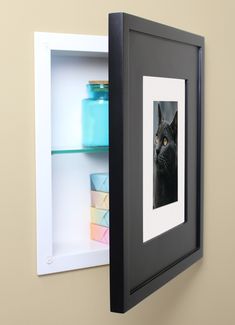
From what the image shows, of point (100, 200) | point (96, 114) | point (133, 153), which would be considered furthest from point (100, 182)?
point (133, 153)

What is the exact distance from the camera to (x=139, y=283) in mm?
1056

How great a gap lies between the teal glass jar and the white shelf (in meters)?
0.03

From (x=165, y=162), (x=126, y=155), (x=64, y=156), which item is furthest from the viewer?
(x=64, y=156)

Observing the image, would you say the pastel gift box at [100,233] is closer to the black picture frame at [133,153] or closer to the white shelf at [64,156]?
the white shelf at [64,156]

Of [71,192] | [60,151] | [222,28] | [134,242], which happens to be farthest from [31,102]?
[222,28]

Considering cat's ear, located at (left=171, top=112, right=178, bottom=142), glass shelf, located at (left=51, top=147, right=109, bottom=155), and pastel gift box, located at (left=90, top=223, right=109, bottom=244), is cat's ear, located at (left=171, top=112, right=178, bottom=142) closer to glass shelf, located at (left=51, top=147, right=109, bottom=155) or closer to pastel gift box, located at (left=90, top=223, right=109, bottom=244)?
glass shelf, located at (left=51, top=147, right=109, bottom=155)

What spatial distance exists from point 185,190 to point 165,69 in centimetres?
33

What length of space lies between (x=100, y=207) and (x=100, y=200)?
2 centimetres

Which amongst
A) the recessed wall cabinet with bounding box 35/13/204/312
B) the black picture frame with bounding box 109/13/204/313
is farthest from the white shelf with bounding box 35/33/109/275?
the black picture frame with bounding box 109/13/204/313

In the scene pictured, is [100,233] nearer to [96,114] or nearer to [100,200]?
[100,200]

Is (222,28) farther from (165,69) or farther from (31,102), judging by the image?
(31,102)

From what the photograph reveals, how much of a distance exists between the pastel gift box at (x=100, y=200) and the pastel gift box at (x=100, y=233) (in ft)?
0.16

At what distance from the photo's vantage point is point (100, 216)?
51.0 inches

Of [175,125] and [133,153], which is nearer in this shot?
[133,153]
